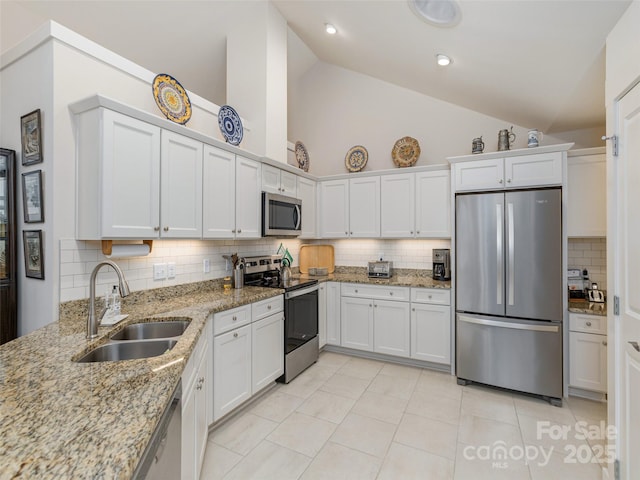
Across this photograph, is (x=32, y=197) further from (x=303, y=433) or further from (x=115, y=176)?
(x=303, y=433)

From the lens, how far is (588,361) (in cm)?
270

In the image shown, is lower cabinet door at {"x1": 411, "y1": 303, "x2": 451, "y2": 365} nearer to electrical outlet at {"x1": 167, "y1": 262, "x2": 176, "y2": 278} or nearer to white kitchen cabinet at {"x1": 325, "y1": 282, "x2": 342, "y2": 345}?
white kitchen cabinet at {"x1": 325, "y1": 282, "x2": 342, "y2": 345}

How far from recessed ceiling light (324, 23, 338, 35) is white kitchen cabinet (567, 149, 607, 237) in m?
2.63

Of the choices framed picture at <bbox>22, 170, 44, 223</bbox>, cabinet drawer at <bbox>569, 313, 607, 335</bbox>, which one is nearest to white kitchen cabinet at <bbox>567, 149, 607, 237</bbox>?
cabinet drawer at <bbox>569, 313, 607, 335</bbox>

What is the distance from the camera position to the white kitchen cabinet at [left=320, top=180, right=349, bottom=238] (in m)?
4.06

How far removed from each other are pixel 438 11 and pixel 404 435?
303 centimetres

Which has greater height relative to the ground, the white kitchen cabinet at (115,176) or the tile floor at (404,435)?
the white kitchen cabinet at (115,176)

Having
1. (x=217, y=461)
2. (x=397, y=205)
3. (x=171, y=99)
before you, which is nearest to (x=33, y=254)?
(x=171, y=99)

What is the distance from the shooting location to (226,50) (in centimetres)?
356

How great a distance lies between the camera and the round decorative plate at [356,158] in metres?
4.25

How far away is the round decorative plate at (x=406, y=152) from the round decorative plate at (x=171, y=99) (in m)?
2.58

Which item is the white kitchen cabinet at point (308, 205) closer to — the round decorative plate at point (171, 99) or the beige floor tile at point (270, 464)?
the round decorative plate at point (171, 99)

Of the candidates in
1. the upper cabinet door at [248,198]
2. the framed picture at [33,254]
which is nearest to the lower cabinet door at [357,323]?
the upper cabinet door at [248,198]

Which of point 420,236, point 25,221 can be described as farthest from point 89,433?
point 420,236
